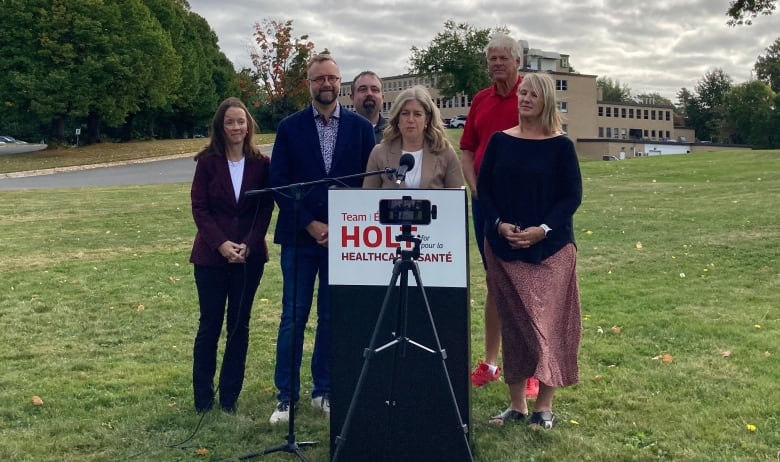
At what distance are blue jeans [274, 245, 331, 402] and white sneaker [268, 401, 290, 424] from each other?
43 millimetres

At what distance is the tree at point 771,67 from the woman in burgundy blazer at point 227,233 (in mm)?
110511

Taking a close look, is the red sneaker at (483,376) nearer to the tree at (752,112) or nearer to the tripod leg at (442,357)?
the tripod leg at (442,357)

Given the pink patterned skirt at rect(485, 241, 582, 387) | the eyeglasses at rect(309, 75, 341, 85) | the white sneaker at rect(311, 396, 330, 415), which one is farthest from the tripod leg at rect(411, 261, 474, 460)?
the eyeglasses at rect(309, 75, 341, 85)

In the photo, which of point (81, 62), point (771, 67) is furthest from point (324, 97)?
point (771, 67)

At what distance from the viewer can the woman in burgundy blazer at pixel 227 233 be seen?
5.07 metres

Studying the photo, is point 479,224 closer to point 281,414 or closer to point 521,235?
point 521,235

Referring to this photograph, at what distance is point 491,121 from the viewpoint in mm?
5375

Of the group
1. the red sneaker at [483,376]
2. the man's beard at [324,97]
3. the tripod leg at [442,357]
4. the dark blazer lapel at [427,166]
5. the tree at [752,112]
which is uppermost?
the tree at [752,112]

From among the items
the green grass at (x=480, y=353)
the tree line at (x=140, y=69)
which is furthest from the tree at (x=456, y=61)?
the green grass at (x=480, y=353)

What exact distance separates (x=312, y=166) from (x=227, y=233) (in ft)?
2.40

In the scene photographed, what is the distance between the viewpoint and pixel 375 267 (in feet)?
13.5

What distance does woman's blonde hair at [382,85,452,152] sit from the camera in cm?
463

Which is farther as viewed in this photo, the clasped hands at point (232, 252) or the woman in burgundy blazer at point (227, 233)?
the woman in burgundy blazer at point (227, 233)

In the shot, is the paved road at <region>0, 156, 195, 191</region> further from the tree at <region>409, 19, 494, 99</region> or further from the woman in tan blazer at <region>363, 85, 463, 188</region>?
the tree at <region>409, 19, 494, 99</region>
